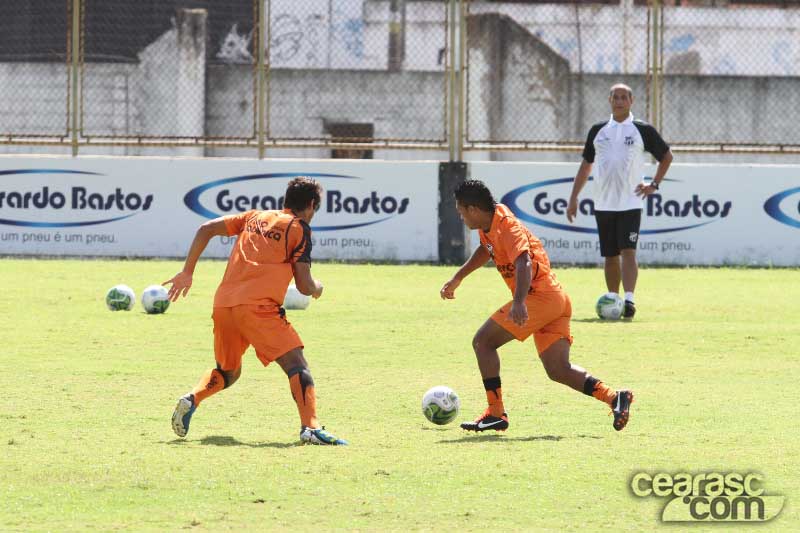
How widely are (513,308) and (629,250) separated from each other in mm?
6631

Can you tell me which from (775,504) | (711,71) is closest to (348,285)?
(775,504)

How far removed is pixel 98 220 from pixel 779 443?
14.6m

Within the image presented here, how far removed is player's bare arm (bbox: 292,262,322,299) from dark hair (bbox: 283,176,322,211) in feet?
1.07

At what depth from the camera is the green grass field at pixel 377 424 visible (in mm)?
6113

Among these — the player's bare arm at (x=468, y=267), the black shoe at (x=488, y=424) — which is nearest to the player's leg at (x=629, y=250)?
the player's bare arm at (x=468, y=267)

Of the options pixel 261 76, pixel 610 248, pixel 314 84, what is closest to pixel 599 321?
pixel 610 248

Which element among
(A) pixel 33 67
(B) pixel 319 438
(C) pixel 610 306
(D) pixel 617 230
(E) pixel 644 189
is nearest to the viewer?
(B) pixel 319 438

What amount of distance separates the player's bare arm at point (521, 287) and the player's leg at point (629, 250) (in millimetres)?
6288

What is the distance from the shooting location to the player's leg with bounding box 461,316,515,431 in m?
8.16

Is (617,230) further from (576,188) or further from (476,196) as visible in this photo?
(476,196)

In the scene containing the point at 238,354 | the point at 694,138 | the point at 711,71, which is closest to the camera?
the point at 238,354

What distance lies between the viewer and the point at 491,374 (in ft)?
27.2

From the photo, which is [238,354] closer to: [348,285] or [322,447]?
[322,447]

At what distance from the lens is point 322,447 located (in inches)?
297
